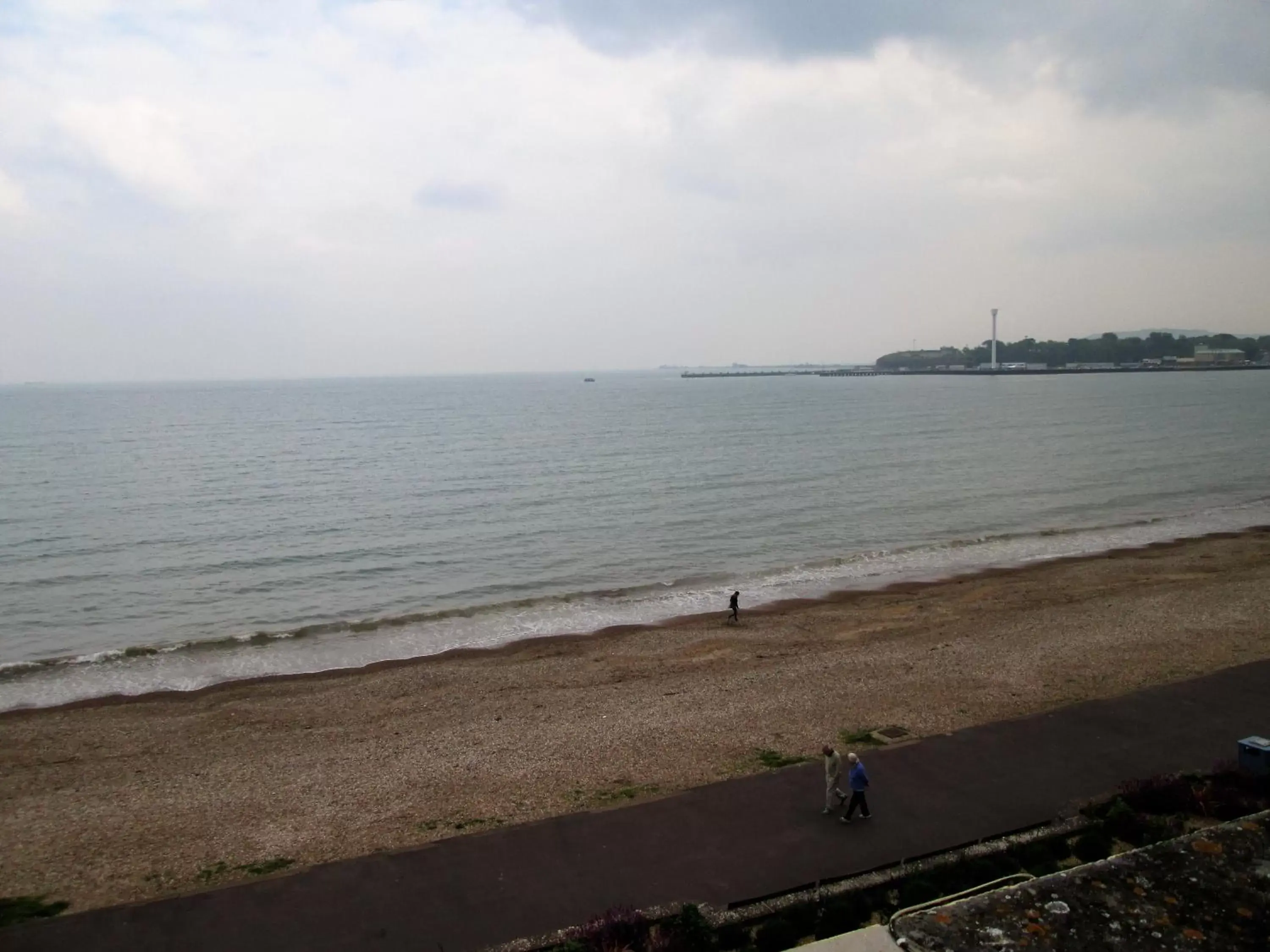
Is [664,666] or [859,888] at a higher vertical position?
[859,888]

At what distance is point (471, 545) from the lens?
38.3 m

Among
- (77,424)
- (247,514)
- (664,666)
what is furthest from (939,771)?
(77,424)

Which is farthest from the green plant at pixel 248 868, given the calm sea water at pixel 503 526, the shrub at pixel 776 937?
the calm sea water at pixel 503 526

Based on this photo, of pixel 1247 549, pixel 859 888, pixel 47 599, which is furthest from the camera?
pixel 1247 549

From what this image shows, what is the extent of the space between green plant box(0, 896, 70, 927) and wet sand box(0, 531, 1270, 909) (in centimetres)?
21

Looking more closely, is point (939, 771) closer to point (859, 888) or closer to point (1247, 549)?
point (859, 888)

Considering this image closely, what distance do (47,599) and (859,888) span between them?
31.6 meters

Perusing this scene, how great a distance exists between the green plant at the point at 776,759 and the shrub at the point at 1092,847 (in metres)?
4.51

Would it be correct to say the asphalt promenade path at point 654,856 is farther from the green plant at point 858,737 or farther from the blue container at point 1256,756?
the blue container at point 1256,756

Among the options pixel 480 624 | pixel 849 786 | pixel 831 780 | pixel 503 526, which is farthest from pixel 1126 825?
pixel 503 526

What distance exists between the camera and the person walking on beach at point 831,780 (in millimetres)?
11828

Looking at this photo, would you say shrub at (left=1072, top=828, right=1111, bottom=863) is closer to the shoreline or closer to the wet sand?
the wet sand

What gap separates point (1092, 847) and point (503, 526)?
34568mm

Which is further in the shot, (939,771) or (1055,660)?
(1055,660)
